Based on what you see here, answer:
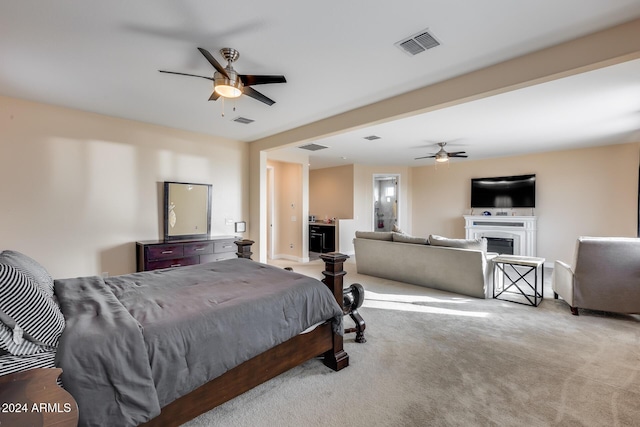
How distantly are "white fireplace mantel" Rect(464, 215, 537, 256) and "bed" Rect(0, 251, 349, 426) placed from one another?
6466mm

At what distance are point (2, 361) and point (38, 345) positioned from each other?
0.11 meters

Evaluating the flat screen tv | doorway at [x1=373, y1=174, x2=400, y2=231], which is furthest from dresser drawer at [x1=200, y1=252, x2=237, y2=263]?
the flat screen tv

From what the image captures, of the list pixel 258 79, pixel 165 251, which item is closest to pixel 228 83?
pixel 258 79

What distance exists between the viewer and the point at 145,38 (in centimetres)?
237

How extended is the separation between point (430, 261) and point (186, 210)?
4.12 meters

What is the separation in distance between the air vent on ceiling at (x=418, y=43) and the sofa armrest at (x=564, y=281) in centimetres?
321

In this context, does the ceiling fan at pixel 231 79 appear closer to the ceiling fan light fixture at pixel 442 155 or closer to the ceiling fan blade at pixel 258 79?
the ceiling fan blade at pixel 258 79

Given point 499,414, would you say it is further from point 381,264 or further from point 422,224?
point 422,224

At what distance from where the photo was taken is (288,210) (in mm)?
7453

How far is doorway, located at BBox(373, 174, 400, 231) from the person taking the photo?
30.6 ft

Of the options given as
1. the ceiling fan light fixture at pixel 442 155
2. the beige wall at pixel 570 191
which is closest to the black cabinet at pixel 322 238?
the beige wall at pixel 570 191

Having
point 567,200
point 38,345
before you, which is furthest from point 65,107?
point 567,200

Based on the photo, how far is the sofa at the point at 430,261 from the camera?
13.7ft

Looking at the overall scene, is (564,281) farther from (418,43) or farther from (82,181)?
(82,181)
